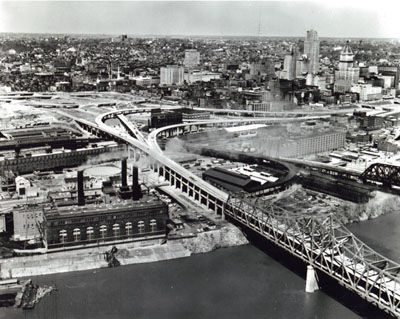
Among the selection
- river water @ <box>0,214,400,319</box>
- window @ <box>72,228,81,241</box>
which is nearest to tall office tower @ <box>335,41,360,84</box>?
river water @ <box>0,214,400,319</box>

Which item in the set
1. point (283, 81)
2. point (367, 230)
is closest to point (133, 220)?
point (367, 230)

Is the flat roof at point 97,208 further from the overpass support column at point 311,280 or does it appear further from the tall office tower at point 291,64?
Result: the tall office tower at point 291,64

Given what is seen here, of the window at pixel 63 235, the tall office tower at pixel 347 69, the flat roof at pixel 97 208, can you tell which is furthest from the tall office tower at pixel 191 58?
the window at pixel 63 235

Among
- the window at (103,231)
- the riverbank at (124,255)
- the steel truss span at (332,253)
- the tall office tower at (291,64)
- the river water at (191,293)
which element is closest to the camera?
the steel truss span at (332,253)

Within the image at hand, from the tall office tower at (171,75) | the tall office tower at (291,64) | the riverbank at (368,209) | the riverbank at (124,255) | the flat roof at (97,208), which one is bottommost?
the riverbank at (124,255)

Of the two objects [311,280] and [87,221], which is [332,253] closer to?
[311,280]

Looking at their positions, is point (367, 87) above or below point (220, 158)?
above

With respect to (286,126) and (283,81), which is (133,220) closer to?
(286,126)
